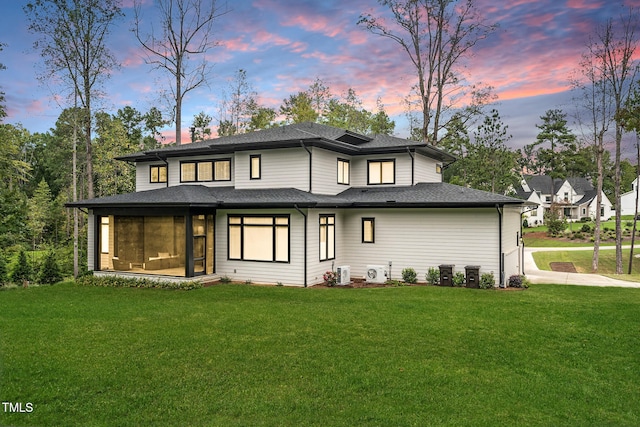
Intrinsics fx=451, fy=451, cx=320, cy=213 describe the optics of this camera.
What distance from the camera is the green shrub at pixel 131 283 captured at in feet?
51.8

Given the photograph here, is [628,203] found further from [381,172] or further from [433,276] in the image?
[433,276]

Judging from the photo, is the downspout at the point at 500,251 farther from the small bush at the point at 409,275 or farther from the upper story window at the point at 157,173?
the upper story window at the point at 157,173

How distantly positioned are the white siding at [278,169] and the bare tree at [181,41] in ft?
27.5

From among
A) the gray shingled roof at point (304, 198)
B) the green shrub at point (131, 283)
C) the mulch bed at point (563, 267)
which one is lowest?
the mulch bed at point (563, 267)

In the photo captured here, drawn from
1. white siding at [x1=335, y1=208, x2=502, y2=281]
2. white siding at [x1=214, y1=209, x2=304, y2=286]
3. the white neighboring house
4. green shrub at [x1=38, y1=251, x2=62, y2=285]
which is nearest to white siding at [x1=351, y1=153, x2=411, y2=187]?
white siding at [x1=335, y1=208, x2=502, y2=281]

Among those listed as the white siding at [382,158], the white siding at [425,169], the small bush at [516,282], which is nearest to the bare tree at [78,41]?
the white siding at [382,158]

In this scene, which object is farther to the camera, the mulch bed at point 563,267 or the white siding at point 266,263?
the mulch bed at point 563,267

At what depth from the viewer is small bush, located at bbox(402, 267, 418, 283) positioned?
54.4 feet

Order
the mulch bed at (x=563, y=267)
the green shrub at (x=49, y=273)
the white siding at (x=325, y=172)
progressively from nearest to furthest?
the white siding at (x=325, y=172) < the green shrub at (x=49, y=273) < the mulch bed at (x=563, y=267)

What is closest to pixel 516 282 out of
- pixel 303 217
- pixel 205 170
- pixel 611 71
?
pixel 303 217

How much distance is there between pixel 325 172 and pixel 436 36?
1257 centimetres

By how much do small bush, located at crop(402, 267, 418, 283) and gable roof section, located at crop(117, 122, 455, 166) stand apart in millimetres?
5131

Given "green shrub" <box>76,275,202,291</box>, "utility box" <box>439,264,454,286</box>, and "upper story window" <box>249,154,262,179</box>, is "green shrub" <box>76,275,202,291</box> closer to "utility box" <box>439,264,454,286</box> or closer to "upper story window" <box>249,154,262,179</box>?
"upper story window" <box>249,154,262,179</box>

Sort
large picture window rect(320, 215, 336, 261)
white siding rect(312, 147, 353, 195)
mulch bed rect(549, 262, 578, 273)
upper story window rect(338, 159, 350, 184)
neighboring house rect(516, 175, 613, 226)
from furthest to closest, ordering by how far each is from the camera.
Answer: neighboring house rect(516, 175, 613, 226)
mulch bed rect(549, 262, 578, 273)
upper story window rect(338, 159, 350, 184)
white siding rect(312, 147, 353, 195)
large picture window rect(320, 215, 336, 261)
